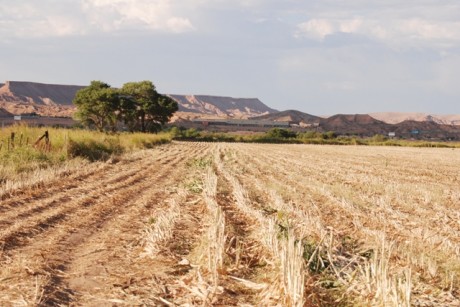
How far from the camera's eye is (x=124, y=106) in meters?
74.4

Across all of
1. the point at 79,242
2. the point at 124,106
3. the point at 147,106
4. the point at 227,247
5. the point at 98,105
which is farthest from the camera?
the point at 147,106

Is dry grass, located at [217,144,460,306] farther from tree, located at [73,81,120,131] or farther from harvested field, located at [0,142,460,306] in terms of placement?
tree, located at [73,81,120,131]

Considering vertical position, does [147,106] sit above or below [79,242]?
above

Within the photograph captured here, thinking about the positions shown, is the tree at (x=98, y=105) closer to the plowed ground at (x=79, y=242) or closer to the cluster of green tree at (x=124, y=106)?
the cluster of green tree at (x=124, y=106)

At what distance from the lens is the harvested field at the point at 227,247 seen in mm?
5215

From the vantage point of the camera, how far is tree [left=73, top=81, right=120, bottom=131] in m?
70.2

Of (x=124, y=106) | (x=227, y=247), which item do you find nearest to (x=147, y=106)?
(x=124, y=106)

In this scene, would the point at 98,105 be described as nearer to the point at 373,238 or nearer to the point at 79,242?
the point at 79,242

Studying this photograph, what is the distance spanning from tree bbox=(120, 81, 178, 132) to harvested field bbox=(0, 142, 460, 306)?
69.3 meters

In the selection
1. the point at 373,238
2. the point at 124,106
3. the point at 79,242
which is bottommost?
the point at 79,242

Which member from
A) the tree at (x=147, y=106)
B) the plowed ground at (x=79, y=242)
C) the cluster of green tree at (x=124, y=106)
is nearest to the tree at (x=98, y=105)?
the cluster of green tree at (x=124, y=106)

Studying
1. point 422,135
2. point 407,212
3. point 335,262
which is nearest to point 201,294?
point 335,262

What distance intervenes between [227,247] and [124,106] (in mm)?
69255

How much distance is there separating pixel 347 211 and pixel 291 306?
6.12 meters
